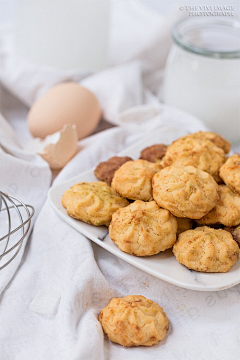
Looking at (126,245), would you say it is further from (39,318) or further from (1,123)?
(1,123)

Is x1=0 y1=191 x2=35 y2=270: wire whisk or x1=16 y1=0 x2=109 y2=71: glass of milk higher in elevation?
x1=16 y1=0 x2=109 y2=71: glass of milk

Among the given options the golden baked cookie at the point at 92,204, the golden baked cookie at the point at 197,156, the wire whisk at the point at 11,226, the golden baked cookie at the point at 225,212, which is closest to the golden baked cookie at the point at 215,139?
the golden baked cookie at the point at 197,156

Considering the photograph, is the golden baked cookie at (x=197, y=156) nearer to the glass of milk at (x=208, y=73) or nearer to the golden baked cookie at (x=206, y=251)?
the golden baked cookie at (x=206, y=251)

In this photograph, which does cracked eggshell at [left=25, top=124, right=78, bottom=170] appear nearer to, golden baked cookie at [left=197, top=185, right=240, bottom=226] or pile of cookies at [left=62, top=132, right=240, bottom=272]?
pile of cookies at [left=62, top=132, right=240, bottom=272]

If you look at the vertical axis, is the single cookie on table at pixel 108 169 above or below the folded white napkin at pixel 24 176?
above

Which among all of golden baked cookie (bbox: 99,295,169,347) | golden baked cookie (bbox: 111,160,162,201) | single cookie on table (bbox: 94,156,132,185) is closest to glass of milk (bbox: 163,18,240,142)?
single cookie on table (bbox: 94,156,132,185)

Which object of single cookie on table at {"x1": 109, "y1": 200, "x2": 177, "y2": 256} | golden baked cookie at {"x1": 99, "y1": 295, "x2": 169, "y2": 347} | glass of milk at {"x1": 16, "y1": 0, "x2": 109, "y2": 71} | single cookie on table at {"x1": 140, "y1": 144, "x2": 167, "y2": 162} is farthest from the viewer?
glass of milk at {"x1": 16, "y1": 0, "x2": 109, "y2": 71}

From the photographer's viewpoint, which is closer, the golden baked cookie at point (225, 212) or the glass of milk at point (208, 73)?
the golden baked cookie at point (225, 212)
